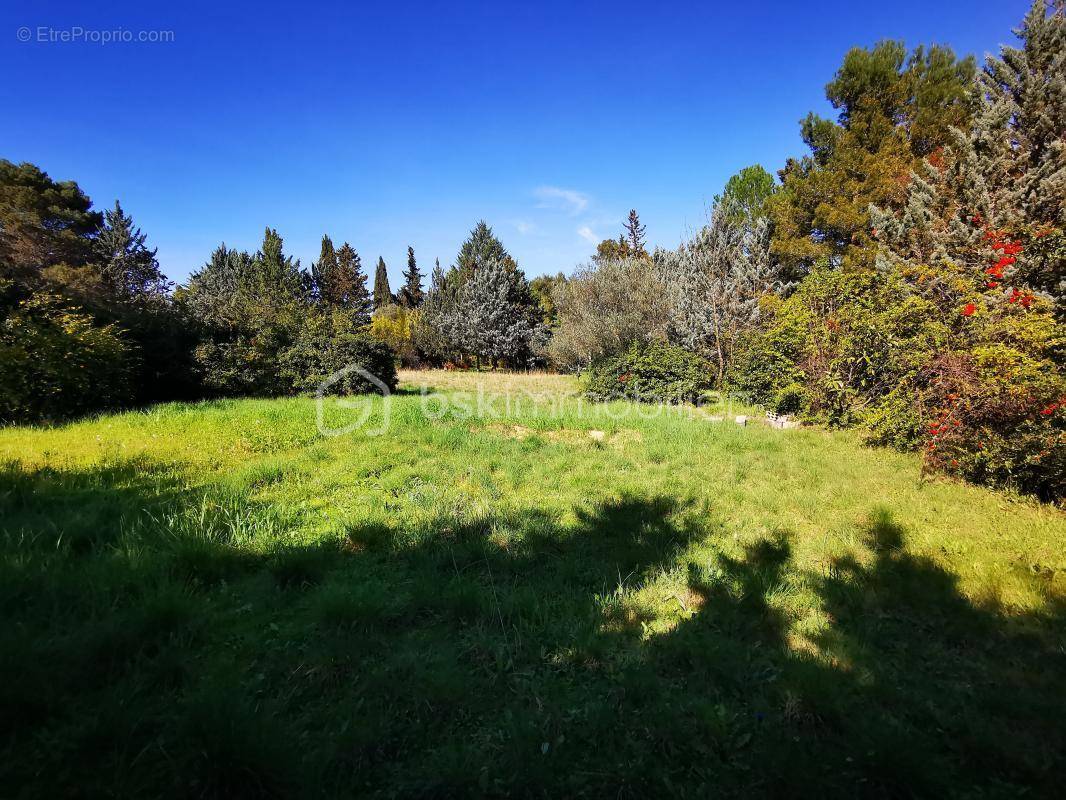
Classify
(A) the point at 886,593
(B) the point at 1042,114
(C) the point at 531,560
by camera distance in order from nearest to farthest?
(A) the point at 886,593 → (C) the point at 531,560 → (B) the point at 1042,114

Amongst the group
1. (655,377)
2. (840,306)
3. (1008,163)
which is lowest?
(655,377)

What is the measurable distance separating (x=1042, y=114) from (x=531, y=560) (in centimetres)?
1663

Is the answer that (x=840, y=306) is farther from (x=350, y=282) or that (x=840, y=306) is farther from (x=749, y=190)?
(x=350, y=282)

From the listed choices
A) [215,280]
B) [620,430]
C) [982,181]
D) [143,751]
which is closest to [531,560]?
[143,751]

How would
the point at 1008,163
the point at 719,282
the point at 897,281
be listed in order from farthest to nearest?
the point at 719,282
the point at 1008,163
the point at 897,281

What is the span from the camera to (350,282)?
4422 centimetres

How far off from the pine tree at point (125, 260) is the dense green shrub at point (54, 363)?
26471 millimetres

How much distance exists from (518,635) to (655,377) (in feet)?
36.8

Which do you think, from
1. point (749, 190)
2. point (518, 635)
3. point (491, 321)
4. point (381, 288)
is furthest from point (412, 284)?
point (518, 635)

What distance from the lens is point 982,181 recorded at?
11172 mm

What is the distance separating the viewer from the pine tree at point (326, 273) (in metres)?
44.2

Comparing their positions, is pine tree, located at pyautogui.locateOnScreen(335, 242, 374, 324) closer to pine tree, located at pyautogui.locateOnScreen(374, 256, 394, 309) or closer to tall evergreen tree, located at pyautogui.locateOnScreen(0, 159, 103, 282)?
pine tree, located at pyautogui.locateOnScreen(374, 256, 394, 309)

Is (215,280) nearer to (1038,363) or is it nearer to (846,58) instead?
(846,58)

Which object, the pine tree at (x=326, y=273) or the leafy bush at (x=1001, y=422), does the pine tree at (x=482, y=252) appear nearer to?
the pine tree at (x=326, y=273)
